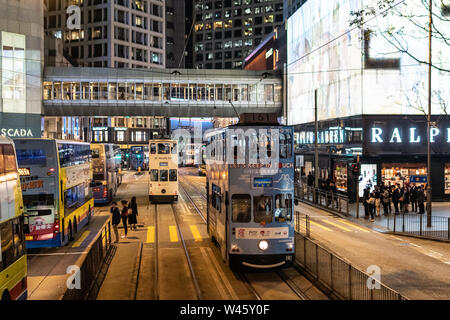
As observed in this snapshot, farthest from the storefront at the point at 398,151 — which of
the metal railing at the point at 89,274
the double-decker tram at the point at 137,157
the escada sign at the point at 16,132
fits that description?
the double-decker tram at the point at 137,157

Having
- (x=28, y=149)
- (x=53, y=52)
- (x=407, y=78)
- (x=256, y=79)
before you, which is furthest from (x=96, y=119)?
(x=28, y=149)

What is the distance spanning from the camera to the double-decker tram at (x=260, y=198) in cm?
1294

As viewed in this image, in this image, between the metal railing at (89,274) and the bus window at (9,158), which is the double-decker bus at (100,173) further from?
the bus window at (9,158)

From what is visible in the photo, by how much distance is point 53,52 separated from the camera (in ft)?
202

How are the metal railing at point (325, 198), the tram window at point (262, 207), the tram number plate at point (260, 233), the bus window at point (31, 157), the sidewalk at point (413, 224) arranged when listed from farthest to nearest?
1. the metal railing at point (325, 198)
2. the sidewalk at point (413, 224)
3. the bus window at point (31, 157)
4. the tram window at point (262, 207)
5. the tram number plate at point (260, 233)

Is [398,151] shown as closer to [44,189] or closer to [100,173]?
[100,173]

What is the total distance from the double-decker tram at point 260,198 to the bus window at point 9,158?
19.2 ft

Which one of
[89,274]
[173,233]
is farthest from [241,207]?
[173,233]

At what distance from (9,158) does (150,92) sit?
126 feet

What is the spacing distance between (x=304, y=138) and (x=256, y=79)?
875 cm

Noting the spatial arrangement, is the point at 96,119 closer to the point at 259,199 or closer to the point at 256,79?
the point at 256,79

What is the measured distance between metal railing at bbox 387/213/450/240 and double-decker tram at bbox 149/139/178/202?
1459 cm

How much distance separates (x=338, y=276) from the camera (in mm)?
11430

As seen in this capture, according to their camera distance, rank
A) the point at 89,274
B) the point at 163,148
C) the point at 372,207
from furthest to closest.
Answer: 1. the point at 163,148
2. the point at 372,207
3. the point at 89,274
